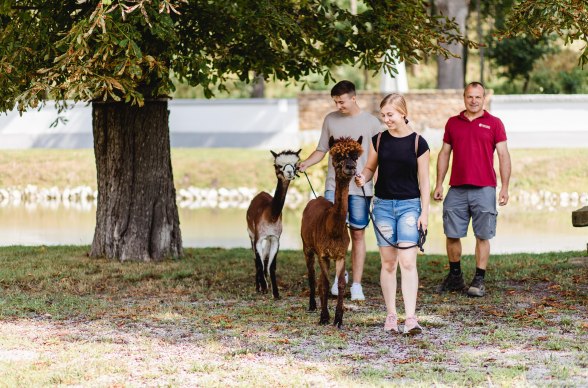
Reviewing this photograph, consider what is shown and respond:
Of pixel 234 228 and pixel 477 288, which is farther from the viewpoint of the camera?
pixel 234 228

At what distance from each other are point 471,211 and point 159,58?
3569 millimetres

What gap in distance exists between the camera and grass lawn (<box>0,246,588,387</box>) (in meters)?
6.74

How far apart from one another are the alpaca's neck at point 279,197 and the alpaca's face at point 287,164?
0.42 feet

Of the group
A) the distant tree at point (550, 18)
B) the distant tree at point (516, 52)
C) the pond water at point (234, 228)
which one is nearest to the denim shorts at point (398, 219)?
the distant tree at point (550, 18)

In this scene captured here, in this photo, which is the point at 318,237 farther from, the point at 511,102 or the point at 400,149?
the point at 511,102

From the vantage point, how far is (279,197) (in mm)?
10055

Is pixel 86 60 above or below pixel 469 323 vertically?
above

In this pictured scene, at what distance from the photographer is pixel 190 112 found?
105 ft

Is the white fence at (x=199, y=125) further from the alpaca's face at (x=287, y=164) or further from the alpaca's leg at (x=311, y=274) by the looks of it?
the alpaca's leg at (x=311, y=274)

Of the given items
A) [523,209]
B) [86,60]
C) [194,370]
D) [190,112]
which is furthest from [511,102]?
[194,370]

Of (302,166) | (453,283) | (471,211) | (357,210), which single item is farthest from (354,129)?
(453,283)

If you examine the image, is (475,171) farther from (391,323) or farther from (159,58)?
(159,58)

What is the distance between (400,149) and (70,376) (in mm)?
3003

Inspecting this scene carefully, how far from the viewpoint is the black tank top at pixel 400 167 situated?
8.02 meters
